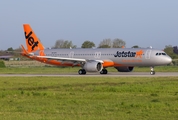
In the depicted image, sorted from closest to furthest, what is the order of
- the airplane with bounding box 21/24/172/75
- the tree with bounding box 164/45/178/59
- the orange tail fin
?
the airplane with bounding box 21/24/172/75 → the orange tail fin → the tree with bounding box 164/45/178/59

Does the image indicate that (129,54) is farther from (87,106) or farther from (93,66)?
(87,106)

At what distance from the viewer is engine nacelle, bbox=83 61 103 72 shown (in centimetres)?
5197

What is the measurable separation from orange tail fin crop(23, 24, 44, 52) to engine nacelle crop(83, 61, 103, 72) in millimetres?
9971

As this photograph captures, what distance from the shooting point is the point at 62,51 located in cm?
5831

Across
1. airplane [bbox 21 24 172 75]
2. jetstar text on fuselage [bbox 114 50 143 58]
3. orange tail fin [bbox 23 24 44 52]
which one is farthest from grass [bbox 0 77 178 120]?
orange tail fin [bbox 23 24 44 52]

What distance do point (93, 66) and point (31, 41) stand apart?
40.1ft

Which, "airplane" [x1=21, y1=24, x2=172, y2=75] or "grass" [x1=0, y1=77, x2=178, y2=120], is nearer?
"grass" [x1=0, y1=77, x2=178, y2=120]

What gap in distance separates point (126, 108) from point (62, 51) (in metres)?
40.7

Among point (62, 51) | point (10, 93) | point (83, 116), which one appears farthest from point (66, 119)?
point (62, 51)

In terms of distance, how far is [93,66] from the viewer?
171 ft

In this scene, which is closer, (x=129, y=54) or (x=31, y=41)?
(x=129, y=54)

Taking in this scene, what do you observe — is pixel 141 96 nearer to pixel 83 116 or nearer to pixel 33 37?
pixel 83 116

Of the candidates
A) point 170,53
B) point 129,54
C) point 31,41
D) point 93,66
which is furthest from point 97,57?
point 170,53

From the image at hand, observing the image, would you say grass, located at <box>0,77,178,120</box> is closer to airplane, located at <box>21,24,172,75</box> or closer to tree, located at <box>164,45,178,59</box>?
airplane, located at <box>21,24,172,75</box>
